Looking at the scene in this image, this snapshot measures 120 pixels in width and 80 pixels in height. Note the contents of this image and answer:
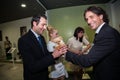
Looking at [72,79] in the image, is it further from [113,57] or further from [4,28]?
[4,28]

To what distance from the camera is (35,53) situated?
1521 mm

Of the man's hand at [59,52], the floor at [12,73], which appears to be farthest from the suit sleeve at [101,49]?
the floor at [12,73]

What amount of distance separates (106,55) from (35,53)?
69cm

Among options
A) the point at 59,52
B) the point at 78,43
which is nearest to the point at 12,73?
the point at 78,43

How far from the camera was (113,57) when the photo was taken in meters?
1.30

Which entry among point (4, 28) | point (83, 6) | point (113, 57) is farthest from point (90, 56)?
point (4, 28)

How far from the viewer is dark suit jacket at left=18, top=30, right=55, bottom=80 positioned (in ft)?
4.56

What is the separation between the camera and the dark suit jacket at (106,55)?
1.26m

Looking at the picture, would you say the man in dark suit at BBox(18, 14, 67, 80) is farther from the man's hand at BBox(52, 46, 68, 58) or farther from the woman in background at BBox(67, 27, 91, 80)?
the woman in background at BBox(67, 27, 91, 80)

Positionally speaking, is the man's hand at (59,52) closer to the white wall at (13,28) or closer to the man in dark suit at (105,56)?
the man in dark suit at (105,56)

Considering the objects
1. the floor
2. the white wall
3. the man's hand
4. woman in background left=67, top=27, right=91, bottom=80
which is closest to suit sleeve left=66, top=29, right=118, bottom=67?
the man's hand

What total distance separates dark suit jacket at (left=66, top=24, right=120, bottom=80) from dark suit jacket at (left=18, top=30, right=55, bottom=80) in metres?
0.34

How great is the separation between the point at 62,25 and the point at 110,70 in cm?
500

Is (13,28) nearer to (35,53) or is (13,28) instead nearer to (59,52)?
(35,53)
